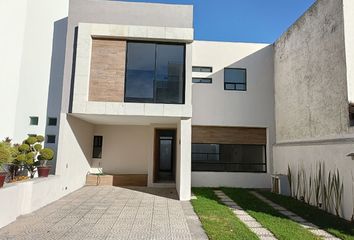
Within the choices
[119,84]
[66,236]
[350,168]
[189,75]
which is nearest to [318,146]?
[350,168]

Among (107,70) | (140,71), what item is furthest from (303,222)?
(107,70)

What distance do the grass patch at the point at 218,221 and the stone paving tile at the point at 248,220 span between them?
7.4 inches

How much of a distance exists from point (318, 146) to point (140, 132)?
8.41 metres

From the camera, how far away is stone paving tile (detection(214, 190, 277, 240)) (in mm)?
6062

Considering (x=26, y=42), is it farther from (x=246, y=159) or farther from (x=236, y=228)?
(x=246, y=159)

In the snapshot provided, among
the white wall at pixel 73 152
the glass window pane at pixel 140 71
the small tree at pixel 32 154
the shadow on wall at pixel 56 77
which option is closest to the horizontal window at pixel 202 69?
the glass window pane at pixel 140 71

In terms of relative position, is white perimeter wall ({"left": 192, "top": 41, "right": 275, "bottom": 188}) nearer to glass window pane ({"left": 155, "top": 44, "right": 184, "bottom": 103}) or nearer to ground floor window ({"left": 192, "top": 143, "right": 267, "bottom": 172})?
ground floor window ({"left": 192, "top": 143, "right": 267, "bottom": 172})

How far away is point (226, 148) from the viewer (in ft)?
42.6

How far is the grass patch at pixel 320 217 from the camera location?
252 inches

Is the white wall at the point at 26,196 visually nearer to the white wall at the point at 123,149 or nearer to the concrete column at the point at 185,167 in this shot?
the white wall at the point at 123,149

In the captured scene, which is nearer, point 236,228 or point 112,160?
point 236,228

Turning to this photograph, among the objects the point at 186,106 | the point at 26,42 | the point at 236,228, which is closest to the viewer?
the point at 236,228

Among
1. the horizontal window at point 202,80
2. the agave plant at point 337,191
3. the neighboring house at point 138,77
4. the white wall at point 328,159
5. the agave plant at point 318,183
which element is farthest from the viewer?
the horizontal window at point 202,80

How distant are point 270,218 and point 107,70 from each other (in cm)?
758
